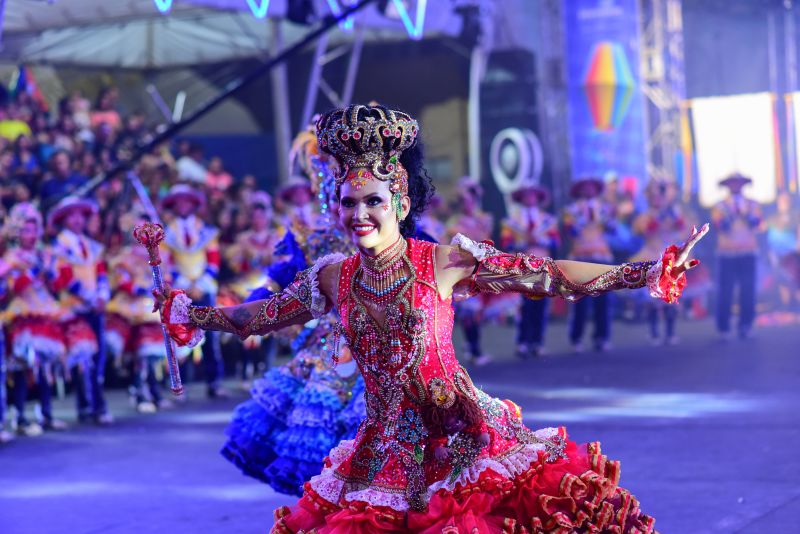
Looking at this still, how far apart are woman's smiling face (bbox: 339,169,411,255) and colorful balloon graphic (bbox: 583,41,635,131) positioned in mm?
14601

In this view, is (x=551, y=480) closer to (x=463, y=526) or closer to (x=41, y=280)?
(x=463, y=526)

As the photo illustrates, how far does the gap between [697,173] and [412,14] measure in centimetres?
1048

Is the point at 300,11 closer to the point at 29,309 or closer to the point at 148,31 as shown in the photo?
the point at 29,309

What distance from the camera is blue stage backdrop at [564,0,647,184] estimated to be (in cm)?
1798

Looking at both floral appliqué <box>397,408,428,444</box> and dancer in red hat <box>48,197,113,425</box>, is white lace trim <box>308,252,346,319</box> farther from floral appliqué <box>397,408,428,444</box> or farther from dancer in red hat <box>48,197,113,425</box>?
dancer in red hat <box>48,197,113,425</box>

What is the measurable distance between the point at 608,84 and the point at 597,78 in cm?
19

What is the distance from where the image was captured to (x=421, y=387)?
3775mm

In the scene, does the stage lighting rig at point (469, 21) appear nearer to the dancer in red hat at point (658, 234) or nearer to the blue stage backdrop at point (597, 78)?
the blue stage backdrop at point (597, 78)

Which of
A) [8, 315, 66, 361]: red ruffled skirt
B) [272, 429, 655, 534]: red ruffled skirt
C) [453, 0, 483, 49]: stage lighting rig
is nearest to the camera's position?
[272, 429, 655, 534]: red ruffled skirt

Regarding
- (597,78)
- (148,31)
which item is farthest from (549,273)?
(597,78)

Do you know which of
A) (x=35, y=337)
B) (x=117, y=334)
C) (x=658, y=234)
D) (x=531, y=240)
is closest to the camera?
(x=35, y=337)

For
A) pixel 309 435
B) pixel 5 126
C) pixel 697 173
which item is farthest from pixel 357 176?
pixel 697 173

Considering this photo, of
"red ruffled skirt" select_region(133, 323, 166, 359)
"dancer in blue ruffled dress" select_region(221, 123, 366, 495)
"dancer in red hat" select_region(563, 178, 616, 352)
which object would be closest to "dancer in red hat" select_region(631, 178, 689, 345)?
"dancer in red hat" select_region(563, 178, 616, 352)

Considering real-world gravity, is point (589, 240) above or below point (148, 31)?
below
